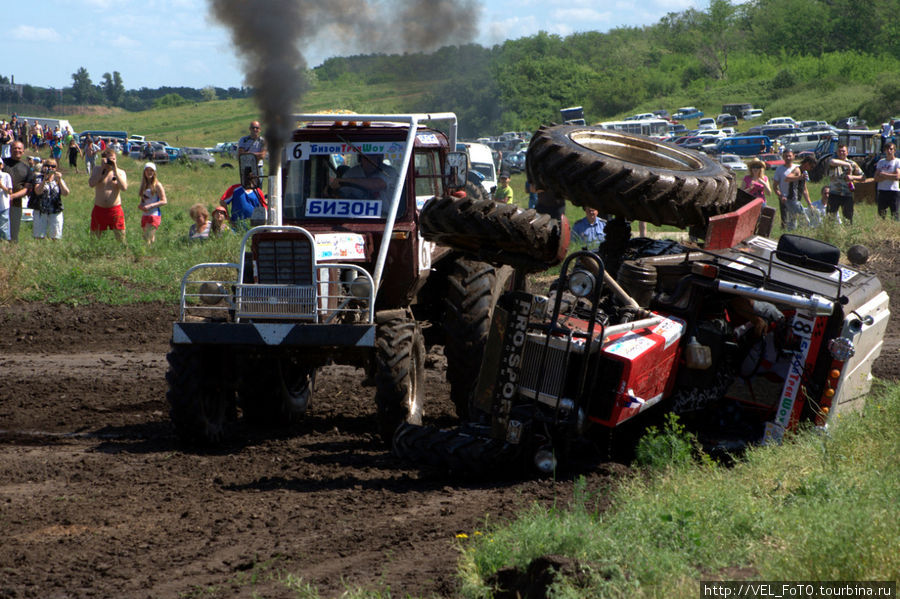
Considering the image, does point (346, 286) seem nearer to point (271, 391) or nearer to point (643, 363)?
point (271, 391)

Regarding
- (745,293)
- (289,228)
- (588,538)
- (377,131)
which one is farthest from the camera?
(377,131)

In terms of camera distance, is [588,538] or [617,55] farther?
[617,55]

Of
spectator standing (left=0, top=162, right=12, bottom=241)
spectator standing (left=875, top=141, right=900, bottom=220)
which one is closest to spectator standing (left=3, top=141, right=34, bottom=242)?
spectator standing (left=0, top=162, right=12, bottom=241)

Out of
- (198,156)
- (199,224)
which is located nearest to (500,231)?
(199,224)

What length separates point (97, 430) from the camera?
8.38 meters

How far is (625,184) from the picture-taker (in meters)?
6.96

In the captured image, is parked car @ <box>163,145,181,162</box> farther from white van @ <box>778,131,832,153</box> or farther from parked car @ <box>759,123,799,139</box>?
white van @ <box>778,131,832,153</box>

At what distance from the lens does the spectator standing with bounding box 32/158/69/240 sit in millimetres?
16828

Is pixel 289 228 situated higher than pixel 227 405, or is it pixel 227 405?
pixel 289 228

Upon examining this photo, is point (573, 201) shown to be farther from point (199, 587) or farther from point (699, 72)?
point (699, 72)

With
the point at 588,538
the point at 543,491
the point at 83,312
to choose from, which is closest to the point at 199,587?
the point at 588,538

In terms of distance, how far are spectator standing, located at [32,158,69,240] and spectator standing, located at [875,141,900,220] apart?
47.0 feet

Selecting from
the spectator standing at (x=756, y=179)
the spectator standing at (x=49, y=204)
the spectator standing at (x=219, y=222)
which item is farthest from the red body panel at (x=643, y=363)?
the spectator standing at (x=49, y=204)

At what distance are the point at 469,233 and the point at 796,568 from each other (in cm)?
311
